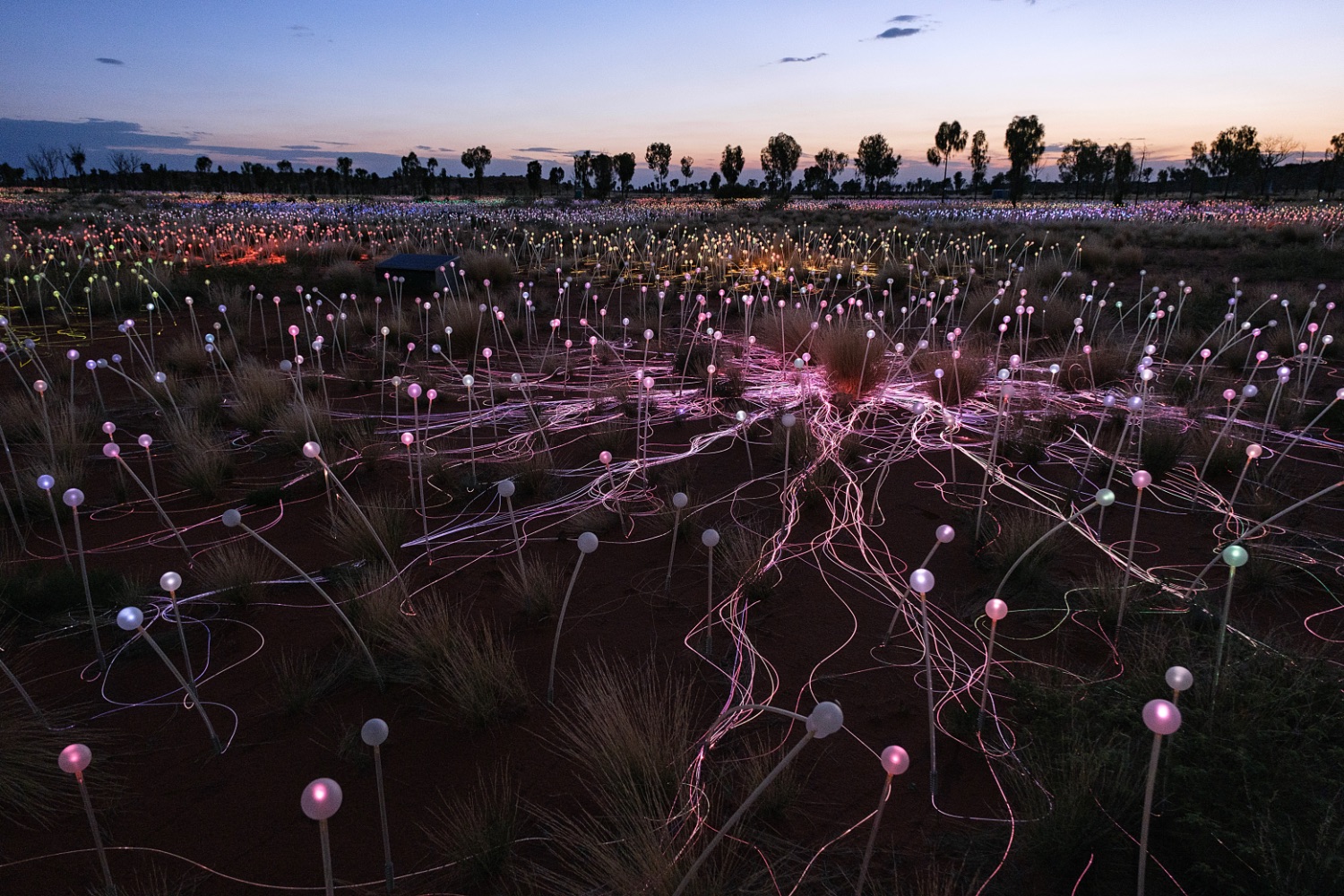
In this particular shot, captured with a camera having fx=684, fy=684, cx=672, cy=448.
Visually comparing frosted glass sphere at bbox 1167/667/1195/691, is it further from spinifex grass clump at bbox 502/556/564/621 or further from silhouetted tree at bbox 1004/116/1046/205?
silhouetted tree at bbox 1004/116/1046/205

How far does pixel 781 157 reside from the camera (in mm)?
72562

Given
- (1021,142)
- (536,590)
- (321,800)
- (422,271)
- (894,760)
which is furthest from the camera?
(1021,142)

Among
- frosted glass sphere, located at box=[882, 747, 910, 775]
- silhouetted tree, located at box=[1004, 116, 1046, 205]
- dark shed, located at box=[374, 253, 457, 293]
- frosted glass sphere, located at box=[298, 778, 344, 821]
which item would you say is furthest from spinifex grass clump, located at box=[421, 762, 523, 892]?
silhouetted tree, located at box=[1004, 116, 1046, 205]

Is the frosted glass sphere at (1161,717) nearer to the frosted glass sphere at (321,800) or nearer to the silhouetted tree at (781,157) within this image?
the frosted glass sphere at (321,800)

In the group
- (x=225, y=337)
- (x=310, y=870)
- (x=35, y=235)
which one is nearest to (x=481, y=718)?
(x=310, y=870)

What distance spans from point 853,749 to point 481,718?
4.34 feet

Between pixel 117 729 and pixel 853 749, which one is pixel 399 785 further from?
pixel 853 749

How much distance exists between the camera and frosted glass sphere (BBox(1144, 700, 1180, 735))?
1240 mm

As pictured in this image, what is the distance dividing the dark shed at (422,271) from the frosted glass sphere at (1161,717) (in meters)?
11.2

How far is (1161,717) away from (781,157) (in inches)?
3096

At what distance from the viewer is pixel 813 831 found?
2.04 metres

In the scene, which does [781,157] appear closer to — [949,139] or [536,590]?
[949,139]

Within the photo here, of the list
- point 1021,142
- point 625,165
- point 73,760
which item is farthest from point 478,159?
point 73,760

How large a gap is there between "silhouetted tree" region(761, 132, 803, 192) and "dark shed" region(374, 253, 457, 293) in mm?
66254
